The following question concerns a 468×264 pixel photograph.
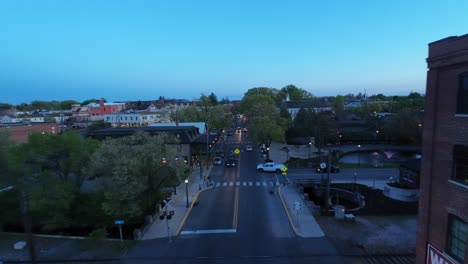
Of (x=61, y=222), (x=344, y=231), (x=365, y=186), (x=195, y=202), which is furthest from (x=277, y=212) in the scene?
(x=61, y=222)

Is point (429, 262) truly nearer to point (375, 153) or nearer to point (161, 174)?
point (161, 174)

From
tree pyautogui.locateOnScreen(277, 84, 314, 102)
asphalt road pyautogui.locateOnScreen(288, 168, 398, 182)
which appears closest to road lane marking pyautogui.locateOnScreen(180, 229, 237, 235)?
asphalt road pyautogui.locateOnScreen(288, 168, 398, 182)

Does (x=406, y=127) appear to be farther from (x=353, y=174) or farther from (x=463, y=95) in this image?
(x=463, y=95)

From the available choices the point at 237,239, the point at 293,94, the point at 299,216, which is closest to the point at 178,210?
the point at 237,239

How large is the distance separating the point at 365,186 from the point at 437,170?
22.1m

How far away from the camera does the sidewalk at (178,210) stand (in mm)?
21516

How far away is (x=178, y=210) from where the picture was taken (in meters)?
26.3

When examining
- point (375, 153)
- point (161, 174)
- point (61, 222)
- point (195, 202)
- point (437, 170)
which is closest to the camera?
point (437, 170)

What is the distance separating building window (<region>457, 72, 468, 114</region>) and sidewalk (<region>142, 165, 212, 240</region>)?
662 inches

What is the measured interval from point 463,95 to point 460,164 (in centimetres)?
242

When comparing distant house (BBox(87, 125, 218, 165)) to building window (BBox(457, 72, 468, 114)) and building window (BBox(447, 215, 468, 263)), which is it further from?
building window (BBox(457, 72, 468, 114))

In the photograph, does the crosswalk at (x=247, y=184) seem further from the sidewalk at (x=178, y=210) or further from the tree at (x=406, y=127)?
the tree at (x=406, y=127)

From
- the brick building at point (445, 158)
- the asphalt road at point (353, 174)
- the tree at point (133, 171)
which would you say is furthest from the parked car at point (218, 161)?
the brick building at point (445, 158)

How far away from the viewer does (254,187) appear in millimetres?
33219
